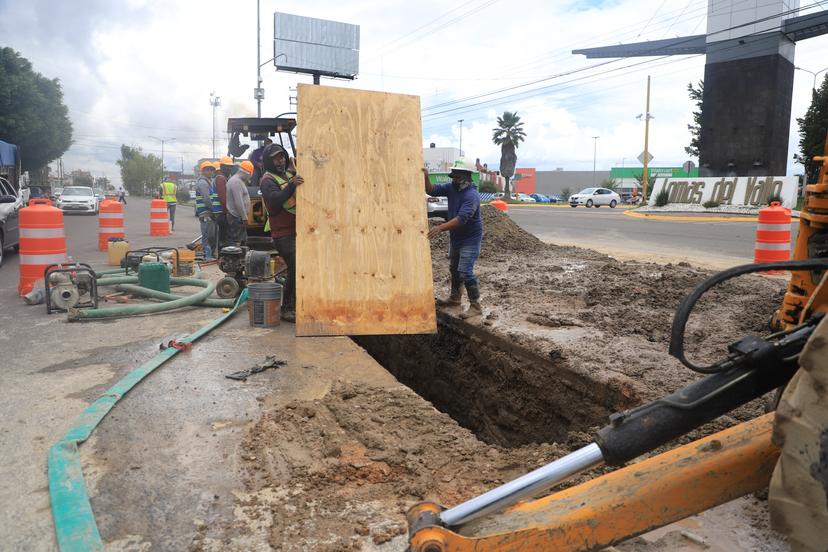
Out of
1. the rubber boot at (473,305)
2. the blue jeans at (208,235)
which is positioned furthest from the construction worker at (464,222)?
the blue jeans at (208,235)

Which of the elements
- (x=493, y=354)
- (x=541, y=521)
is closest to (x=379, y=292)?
(x=493, y=354)

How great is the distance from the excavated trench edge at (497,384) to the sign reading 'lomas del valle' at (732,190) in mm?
23919

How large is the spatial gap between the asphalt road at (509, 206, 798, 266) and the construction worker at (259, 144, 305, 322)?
8.18 m

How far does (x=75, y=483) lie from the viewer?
3.04 m

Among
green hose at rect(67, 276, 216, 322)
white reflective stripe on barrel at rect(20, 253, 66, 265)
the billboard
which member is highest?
the billboard

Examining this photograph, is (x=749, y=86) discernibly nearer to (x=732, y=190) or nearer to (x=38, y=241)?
(x=732, y=190)

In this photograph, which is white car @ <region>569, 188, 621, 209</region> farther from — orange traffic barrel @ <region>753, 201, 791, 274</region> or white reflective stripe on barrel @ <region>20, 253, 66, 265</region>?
white reflective stripe on barrel @ <region>20, 253, 66, 265</region>

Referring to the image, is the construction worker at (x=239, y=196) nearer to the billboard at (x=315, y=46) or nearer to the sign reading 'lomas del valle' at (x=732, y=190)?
the sign reading 'lomas del valle' at (x=732, y=190)

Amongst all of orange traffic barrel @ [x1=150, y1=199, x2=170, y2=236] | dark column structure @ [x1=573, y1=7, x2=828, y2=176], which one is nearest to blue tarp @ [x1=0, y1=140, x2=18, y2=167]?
orange traffic barrel @ [x1=150, y1=199, x2=170, y2=236]

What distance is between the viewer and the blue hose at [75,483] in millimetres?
2598

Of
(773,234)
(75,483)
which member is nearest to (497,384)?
(75,483)

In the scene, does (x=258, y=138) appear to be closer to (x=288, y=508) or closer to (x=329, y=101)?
(x=329, y=101)

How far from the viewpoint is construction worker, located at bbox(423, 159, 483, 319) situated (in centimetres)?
640

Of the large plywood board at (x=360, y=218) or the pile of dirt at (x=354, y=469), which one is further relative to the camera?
the large plywood board at (x=360, y=218)
